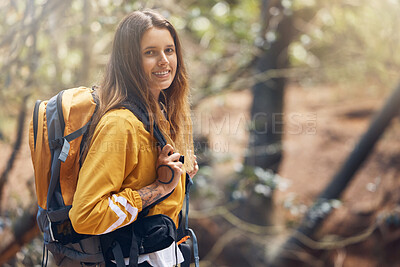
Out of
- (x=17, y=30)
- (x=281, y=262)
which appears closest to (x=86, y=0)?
(x=17, y=30)

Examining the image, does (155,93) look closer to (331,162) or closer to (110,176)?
(110,176)

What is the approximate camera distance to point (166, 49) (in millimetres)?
1381

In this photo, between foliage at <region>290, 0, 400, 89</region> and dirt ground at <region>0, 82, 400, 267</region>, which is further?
foliage at <region>290, 0, 400, 89</region>

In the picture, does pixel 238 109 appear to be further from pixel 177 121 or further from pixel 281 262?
pixel 177 121

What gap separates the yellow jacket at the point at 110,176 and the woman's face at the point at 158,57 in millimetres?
186

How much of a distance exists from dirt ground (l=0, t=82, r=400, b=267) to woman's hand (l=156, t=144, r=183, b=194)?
163 centimetres

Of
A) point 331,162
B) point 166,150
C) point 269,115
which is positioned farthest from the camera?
point 331,162

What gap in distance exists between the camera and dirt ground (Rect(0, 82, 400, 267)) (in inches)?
144

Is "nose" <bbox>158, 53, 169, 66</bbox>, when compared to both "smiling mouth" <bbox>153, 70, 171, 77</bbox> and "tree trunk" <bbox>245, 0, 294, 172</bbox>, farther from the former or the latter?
"tree trunk" <bbox>245, 0, 294, 172</bbox>

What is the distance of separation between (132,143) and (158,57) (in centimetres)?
33

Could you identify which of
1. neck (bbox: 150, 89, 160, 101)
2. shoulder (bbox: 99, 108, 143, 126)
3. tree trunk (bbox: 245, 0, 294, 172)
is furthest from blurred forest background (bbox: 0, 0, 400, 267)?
Answer: shoulder (bbox: 99, 108, 143, 126)

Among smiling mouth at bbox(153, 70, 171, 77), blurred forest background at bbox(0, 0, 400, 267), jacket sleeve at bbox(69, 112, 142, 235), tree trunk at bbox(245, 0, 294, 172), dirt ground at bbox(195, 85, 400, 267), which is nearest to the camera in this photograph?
jacket sleeve at bbox(69, 112, 142, 235)

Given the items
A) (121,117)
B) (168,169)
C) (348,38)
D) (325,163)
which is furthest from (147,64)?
(325,163)

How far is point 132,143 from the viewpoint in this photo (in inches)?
47.5
